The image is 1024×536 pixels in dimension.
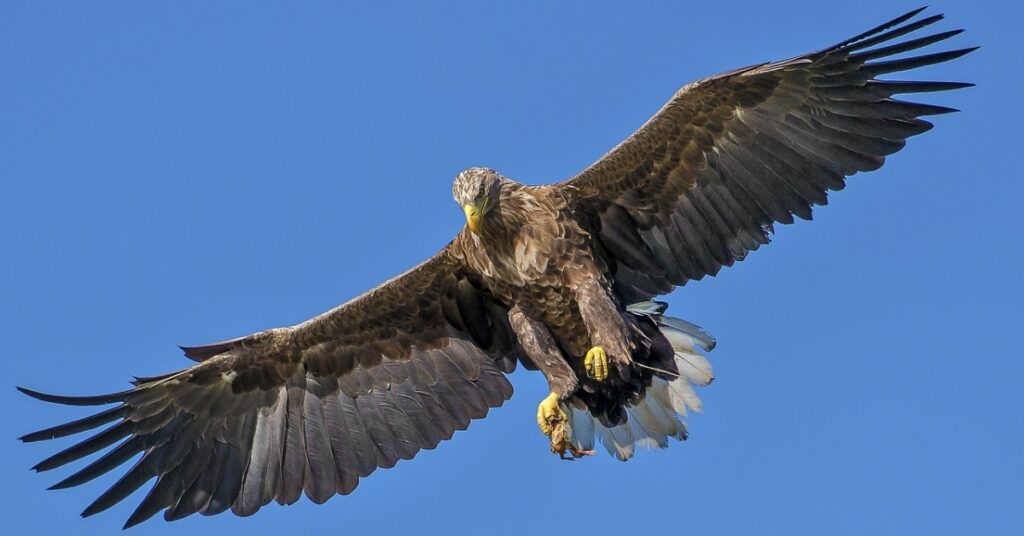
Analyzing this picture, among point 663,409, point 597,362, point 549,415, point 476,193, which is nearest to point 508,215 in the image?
point 476,193

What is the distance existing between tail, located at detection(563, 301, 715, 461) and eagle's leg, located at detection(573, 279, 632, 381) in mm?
782

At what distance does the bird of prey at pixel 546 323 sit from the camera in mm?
11023

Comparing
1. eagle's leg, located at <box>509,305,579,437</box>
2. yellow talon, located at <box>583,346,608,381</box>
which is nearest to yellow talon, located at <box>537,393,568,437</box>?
eagle's leg, located at <box>509,305,579,437</box>

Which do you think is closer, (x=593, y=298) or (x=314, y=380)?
(x=593, y=298)

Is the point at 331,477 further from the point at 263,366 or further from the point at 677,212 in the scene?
the point at 677,212

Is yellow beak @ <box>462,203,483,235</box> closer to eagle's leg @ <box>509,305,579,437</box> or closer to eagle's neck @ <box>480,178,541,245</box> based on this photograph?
eagle's neck @ <box>480,178,541,245</box>

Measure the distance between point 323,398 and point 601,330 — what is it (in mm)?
2204

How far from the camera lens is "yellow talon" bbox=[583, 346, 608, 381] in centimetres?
1103

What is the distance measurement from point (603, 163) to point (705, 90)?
31.6 inches

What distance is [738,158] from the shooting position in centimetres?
1127

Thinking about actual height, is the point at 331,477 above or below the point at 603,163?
below

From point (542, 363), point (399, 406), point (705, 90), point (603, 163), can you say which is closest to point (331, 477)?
point (399, 406)

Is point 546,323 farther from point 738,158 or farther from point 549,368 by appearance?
point 738,158

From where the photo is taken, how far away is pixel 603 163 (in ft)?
36.6
